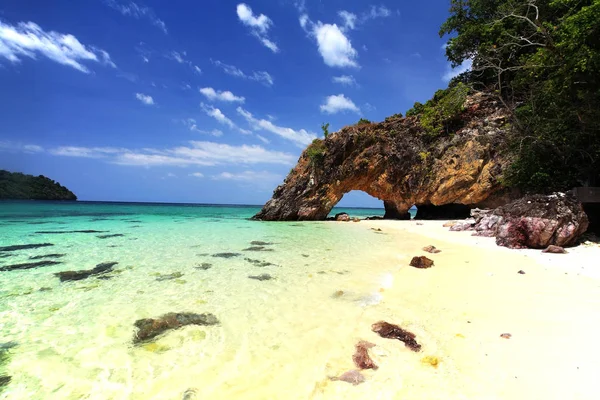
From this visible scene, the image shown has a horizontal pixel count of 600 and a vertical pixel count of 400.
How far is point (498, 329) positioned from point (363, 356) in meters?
2.09

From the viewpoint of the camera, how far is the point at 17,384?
2820mm

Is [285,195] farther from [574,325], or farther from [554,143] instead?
[574,325]

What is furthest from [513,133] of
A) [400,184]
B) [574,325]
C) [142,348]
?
[142,348]

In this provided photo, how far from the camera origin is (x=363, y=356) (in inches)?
130

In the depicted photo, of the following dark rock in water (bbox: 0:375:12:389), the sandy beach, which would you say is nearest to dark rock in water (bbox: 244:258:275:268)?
the sandy beach

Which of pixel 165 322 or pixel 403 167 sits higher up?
pixel 403 167

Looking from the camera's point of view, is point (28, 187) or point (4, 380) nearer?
point (4, 380)

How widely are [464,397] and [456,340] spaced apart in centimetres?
121

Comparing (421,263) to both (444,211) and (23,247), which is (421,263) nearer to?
(23,247)

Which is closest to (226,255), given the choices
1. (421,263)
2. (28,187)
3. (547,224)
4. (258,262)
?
(258,262)

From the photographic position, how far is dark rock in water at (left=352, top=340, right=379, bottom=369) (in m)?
3.13

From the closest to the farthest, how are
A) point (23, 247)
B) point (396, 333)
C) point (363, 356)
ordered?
point (363, 356), point (396, 333), point (23, 247)

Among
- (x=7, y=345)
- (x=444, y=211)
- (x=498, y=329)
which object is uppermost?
(x=444, y=211)

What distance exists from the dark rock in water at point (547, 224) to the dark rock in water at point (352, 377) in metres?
9.72
